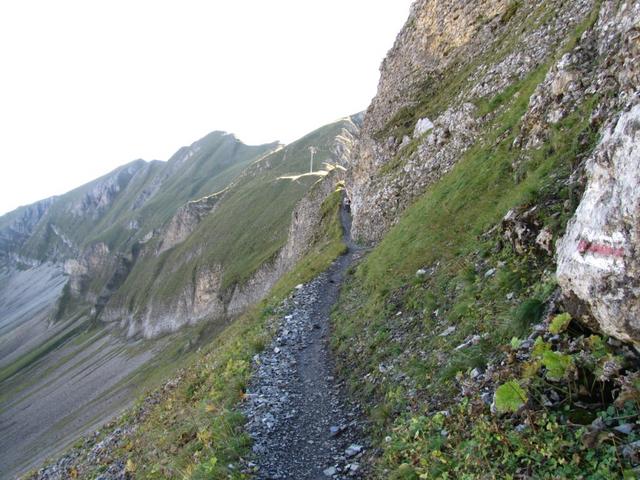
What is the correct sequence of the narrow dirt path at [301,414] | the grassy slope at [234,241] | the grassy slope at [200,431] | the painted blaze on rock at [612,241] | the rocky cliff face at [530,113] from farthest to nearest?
the grassy slope at [234,241] < the grassy slope at [200,431] < the narrow dirt path at [301,414] < the rocky cliff face at [530,113] < the painted blaze on rock at [612,241]

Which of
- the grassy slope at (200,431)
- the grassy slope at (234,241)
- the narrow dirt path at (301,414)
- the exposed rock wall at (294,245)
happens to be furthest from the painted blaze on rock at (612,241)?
the grassy slope at (234,241)

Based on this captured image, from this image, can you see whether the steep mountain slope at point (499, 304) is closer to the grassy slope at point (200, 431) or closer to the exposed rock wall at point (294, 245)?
the grassy slope at point (200, 431)

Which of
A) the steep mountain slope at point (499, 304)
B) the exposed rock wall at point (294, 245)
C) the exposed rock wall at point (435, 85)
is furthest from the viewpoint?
the exposed rock wall at point (294, 245)

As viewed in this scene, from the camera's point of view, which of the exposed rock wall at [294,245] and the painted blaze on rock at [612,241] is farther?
the exposed rock wall at [294,245]

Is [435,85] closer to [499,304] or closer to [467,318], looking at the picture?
[467,318]

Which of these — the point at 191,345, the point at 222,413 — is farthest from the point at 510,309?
the point at 191,345

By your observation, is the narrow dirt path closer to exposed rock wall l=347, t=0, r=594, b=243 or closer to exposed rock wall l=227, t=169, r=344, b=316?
exposed rock wall l=347, t=0, r=594, b=243

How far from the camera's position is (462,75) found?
137 ft

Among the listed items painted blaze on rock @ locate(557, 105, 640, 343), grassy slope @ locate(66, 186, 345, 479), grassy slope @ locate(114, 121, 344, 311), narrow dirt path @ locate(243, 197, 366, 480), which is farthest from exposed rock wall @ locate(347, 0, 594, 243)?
grassy slope @ locate(114, 121, 344, 311)

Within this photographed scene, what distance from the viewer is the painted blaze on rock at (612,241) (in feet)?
20.7

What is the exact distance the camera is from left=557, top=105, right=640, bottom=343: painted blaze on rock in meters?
6.30

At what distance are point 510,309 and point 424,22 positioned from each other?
5334 centimetres

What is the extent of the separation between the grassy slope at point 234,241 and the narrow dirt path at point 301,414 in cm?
8797

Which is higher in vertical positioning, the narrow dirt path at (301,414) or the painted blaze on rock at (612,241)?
the painted blaze on rock at (612,241)
